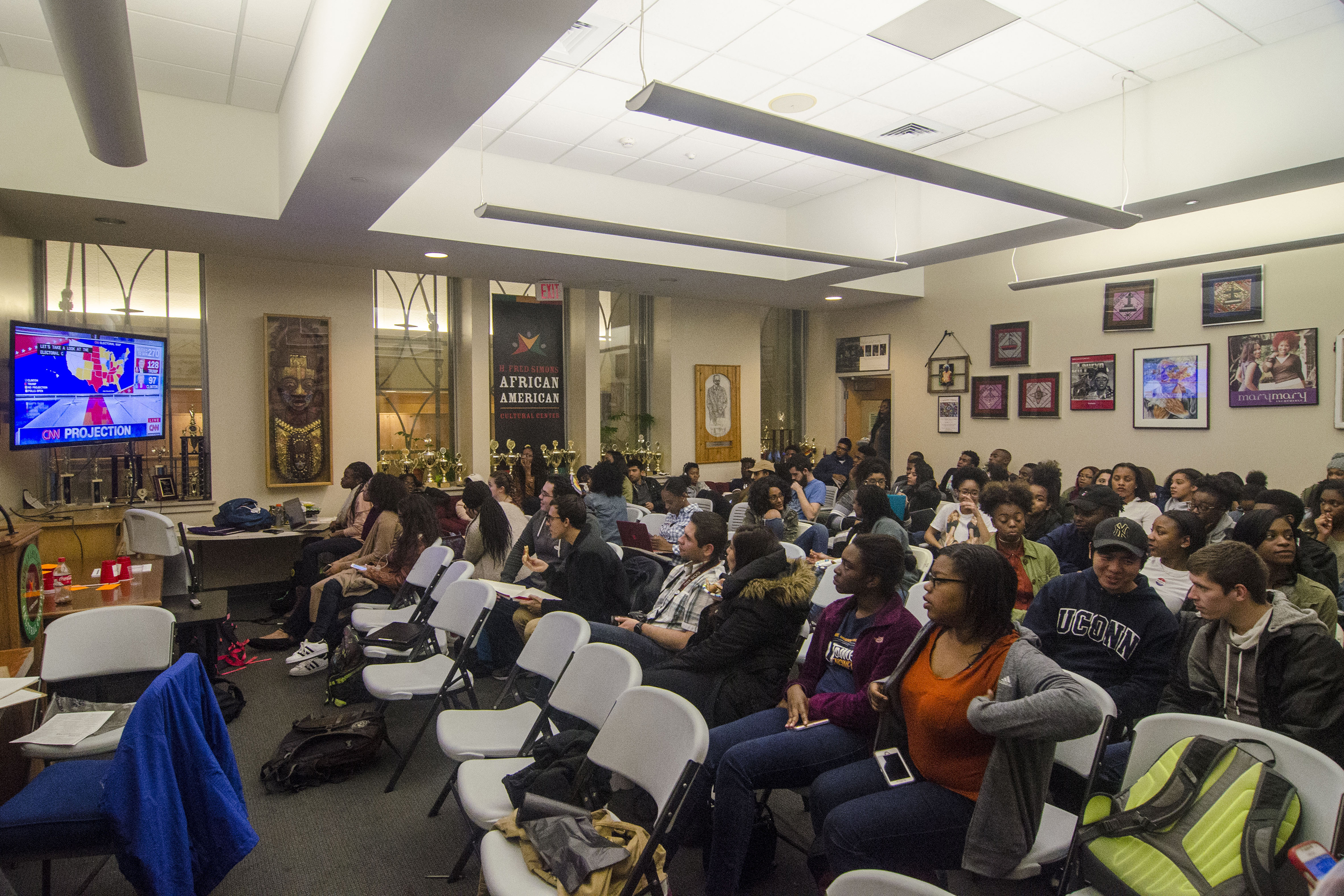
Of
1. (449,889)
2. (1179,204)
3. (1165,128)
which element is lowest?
(449,889)

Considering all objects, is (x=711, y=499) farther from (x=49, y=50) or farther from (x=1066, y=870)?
(x=49, y=50)

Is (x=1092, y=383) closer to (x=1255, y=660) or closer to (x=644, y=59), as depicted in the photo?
(x=644, y=59)

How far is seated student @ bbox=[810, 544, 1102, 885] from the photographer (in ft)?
6.58

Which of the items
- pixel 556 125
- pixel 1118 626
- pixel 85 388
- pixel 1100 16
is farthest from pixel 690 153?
pixel 1118 626

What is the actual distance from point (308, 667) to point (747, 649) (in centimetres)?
337

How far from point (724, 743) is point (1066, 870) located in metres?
1.08

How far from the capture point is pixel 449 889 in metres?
2.70

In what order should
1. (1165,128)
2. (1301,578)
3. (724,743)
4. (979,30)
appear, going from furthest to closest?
(1165,128) → (979,30) → (1301,578) → (724,743)

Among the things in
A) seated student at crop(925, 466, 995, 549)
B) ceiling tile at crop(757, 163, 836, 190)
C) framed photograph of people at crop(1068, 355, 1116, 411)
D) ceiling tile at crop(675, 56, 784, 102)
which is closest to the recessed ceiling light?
ceiling tile at crop(675, 56, 784, 102)

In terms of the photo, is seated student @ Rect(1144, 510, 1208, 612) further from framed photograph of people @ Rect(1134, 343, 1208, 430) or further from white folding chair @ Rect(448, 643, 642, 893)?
framed photograph of people @ Rect(1134, 343, 1208, 430)

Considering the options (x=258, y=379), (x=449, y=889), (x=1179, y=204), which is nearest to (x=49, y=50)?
(x=258, y=379)

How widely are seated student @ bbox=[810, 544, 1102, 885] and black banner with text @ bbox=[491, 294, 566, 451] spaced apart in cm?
756

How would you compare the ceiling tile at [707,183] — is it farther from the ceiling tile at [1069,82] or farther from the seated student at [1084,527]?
the seated student at [1084,527]

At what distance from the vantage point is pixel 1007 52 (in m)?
4.96
